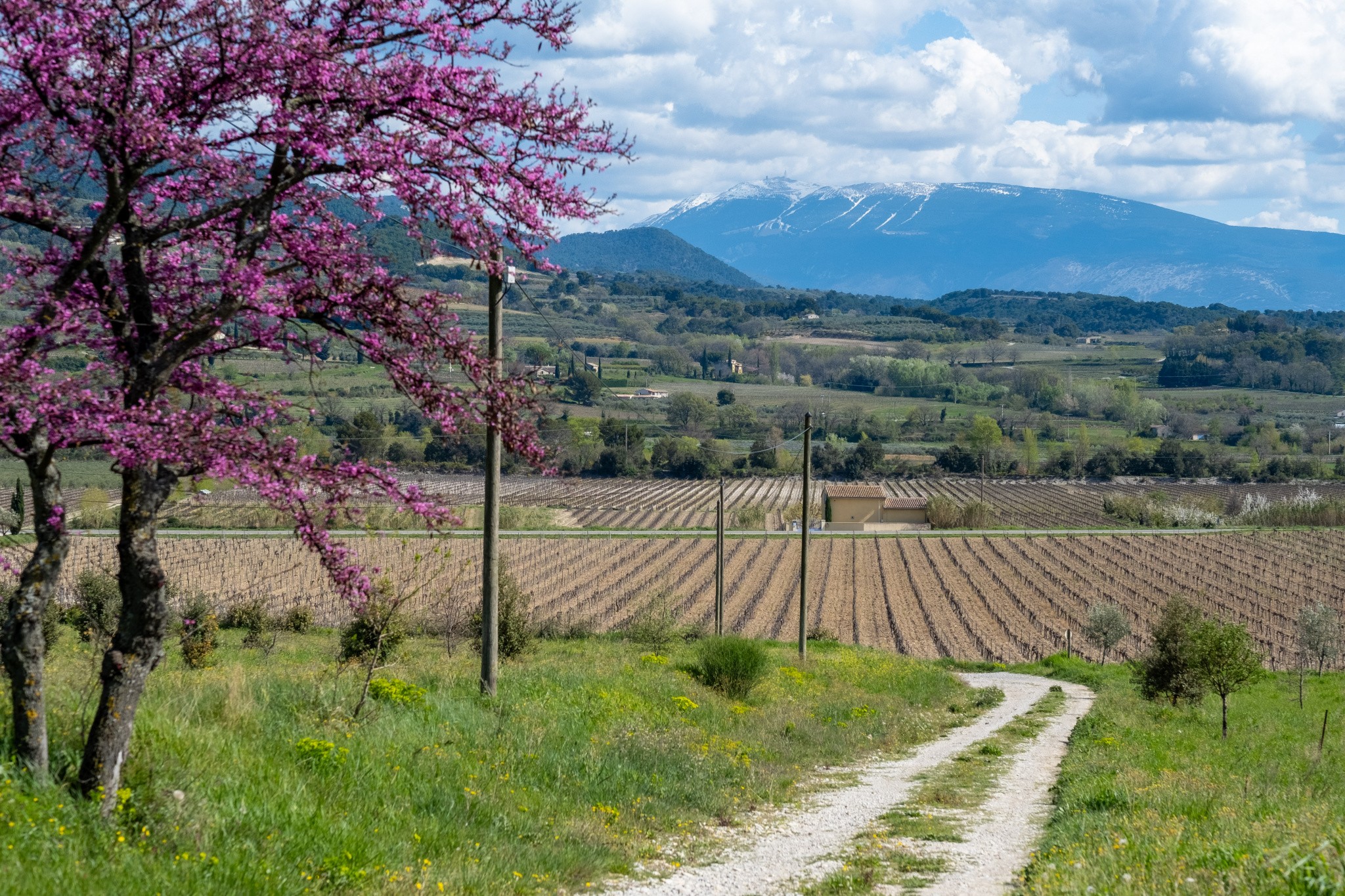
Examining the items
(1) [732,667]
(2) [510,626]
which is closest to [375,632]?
(1) [732,667]

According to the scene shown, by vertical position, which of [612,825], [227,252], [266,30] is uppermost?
[266,30]

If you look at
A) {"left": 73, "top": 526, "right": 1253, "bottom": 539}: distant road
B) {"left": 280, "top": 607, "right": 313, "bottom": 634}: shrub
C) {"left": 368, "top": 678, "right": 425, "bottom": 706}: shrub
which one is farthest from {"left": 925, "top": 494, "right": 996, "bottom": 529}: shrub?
{"left": 368, "top": 678, "right": 425, "bottom": 706}: shrub

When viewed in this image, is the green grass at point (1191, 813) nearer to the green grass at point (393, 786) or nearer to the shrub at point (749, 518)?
the green grass at point (393, 786)

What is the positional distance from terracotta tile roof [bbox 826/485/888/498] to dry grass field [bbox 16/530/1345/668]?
12.0m

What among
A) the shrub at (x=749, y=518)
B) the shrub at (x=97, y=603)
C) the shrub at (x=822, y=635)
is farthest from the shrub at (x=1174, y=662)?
the shrub at (x=749, y=518)

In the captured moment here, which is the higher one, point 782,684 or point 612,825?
point 612,825

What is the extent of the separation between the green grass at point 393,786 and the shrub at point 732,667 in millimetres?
2957

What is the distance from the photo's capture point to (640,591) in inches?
2082

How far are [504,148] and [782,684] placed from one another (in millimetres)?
16554

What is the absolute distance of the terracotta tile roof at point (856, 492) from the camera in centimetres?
9075

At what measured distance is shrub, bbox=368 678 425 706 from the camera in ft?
39.9

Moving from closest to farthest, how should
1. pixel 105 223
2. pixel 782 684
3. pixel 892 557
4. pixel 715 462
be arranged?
1. pixel 105 223
2. pixel 782 684
3. pixel 892 557
4. pixel 715 462

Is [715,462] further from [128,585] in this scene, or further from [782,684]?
[128,585]

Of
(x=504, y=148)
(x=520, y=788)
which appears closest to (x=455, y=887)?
(x=520, y=788)
